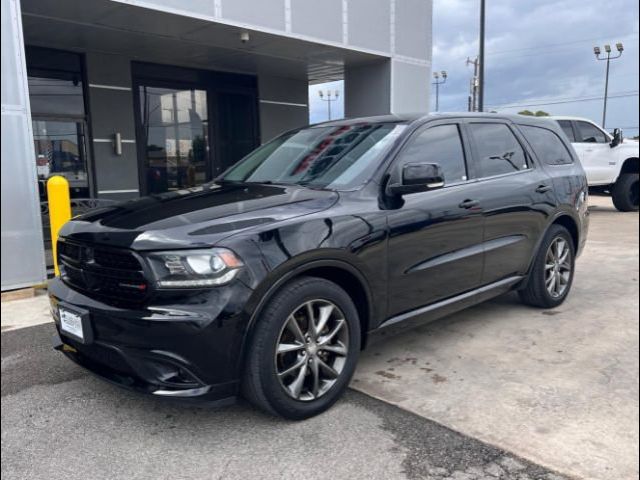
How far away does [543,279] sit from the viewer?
4754 mm

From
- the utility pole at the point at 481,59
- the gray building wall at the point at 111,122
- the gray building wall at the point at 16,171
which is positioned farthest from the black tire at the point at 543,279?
the utility pole at the point at 481,59

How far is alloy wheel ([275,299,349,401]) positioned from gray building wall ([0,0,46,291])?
4109mm

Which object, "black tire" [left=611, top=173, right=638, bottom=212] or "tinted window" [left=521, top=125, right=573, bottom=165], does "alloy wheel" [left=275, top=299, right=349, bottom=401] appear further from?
"black tire" [left=611, top=173, right=638, bottom=212]

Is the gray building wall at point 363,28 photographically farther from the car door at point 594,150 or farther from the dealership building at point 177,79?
the car door at point 594,150

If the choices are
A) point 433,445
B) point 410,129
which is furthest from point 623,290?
point 433,445

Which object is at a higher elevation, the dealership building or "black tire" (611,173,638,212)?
the dealership building

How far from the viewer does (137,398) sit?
3.17m

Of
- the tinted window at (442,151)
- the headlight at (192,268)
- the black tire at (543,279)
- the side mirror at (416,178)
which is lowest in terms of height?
the black tire at (543,279)

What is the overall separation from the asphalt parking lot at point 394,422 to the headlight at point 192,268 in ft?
2.79

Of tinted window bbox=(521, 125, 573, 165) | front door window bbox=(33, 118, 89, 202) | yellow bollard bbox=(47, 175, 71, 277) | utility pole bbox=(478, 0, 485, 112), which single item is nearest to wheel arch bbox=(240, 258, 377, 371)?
tinted window bbox=(521, 125, 573, 165)

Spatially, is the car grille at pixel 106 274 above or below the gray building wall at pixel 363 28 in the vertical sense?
below

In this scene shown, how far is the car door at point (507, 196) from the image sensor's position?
411 centimetres

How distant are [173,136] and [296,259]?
942 centimetres

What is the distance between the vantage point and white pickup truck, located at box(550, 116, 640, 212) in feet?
40.9
